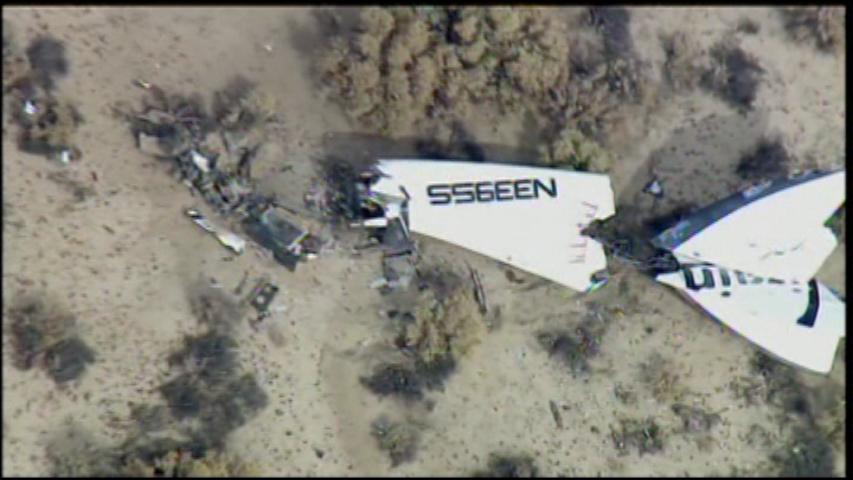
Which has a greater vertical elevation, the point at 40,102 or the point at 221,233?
the point at 40,102

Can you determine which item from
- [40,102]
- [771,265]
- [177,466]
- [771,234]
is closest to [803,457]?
[771,265]

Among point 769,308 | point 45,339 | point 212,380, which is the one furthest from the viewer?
point 769,308

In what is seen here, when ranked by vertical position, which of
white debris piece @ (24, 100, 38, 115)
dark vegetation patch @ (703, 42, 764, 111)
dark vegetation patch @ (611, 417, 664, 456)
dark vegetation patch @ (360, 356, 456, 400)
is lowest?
dark vegetation patch @ (611, 417, 664, 456)

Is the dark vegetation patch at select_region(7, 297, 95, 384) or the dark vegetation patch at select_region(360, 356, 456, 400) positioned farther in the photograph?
the dark vegetation patch at select_region(360, 356, 456, 400)

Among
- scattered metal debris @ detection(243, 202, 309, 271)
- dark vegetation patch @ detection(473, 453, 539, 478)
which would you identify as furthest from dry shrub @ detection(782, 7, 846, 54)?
scattered metal debris @ detection(243, 202, 309, 271)

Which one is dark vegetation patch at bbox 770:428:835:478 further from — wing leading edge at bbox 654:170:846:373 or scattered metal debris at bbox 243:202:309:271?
scattered metal debris at bbox 243:202:309:271

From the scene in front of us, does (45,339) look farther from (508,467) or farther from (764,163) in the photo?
(764,163)
